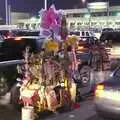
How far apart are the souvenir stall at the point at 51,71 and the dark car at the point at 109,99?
140 cm

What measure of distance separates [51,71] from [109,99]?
1848 millimetres

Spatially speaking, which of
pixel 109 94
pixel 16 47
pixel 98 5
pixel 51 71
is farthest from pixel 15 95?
pixel 98 5

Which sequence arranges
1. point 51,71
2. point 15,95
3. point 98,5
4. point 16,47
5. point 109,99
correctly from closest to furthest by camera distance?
point 109,99 → point 51,71 → point 15,95 → point 16,47 → point 98,5

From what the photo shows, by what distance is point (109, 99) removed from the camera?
895 cm

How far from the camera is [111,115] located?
887 cm

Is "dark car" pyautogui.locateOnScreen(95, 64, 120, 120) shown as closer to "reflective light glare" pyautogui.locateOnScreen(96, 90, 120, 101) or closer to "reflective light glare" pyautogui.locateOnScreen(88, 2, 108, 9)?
"reflective light glare" pyautogui.locateOnScreen(96, 90, 120, 101)

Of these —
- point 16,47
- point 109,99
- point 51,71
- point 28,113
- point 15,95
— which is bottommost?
point 28,113

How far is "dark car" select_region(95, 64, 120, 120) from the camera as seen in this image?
880 centimetres

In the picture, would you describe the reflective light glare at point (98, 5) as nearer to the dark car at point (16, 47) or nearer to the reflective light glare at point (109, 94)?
the dark car at point (16, 47)

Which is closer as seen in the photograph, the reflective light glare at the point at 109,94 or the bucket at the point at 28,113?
the reflective light glare at the point at 109,94

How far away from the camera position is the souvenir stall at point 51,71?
998cm

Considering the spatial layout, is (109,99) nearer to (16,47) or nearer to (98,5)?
(16,47)

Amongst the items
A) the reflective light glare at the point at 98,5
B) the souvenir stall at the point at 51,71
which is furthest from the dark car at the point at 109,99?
the reflective light glare at the point at 98,5

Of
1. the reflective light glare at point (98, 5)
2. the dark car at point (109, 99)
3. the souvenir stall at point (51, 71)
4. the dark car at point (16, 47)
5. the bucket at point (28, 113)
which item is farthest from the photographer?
the reflective light glare at point (98, 5)
